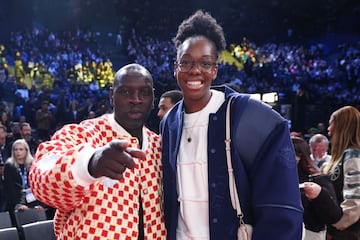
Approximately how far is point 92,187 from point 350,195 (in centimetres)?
186

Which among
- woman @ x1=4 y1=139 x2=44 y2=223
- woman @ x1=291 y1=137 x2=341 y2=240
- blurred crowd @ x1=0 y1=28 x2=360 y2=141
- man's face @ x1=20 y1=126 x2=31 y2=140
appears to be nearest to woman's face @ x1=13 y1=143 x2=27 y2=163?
woman @ x1=4 y1=139 x2=44 y2=223

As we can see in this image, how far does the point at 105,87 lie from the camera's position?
48.9 ft

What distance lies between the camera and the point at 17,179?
17.5 ft

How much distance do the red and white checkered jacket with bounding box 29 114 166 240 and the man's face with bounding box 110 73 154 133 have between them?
0.06 m

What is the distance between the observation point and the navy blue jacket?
1.70m

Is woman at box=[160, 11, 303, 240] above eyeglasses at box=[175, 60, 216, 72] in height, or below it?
below

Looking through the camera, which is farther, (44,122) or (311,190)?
(44,122)

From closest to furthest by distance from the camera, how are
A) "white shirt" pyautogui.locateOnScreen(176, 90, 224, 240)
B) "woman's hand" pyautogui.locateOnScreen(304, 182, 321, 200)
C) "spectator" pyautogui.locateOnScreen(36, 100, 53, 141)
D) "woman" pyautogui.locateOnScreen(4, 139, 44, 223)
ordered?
1. "white shirt" pyautogui.locateOnScreen(176, 90, 224, 240)
2. "woman's hand" pyautogui.locateOnScreen(304, 182, 321, 200)
3. "woman" pyautogui.locateOnScreen(4, 139, 44, 223)
4. "spectator" pyautogui.locateOnScreen(36, 100, 53, 141)

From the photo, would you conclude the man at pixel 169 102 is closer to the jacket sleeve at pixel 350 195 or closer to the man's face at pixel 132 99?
the jacket sleeve at pixel 350 195

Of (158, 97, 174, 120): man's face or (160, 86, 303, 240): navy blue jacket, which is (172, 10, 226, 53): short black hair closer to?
(160, 86, 303, 240): navy blue jacket

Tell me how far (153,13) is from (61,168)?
72.0 ft

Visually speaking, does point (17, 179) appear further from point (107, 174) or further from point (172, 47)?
point (172, 47)

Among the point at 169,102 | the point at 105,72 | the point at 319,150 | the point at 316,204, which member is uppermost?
the point at 105,72

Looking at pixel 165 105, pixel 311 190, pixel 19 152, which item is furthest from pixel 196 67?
pixel 19 152
